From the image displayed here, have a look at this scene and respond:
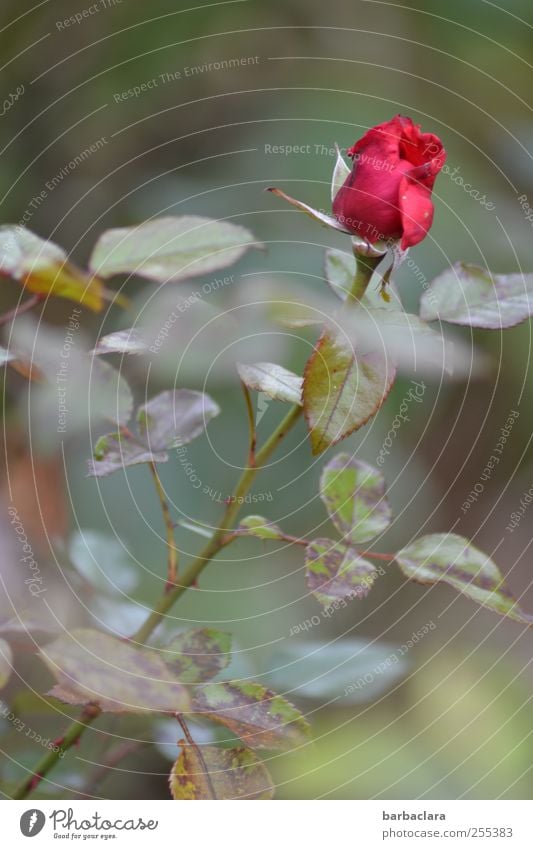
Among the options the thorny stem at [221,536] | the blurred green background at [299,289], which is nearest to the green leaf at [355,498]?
the thorny stem at [221,536]

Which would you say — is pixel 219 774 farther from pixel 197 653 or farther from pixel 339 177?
pixel 339 177

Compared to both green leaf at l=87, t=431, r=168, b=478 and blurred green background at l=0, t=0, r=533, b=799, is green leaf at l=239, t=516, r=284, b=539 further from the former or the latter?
blurred green background at l=0, t=0, r=533, b=799

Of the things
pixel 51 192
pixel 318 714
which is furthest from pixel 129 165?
pixel 318 714
